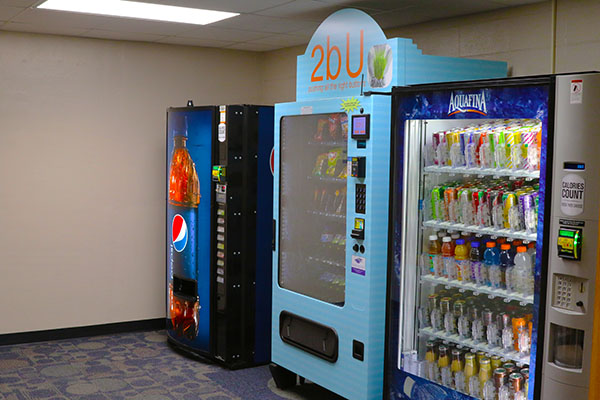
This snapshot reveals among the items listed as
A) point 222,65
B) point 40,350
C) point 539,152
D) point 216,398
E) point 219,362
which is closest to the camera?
point 539,152

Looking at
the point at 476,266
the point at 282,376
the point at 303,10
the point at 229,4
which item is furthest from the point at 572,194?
the point at 282,376

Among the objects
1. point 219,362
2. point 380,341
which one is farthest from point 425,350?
point 219,362

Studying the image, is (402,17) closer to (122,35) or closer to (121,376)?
(122,35)

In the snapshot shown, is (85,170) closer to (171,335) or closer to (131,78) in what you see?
(131,78)

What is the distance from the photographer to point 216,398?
15.1 feet

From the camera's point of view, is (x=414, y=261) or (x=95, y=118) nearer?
(x=414, y=261)

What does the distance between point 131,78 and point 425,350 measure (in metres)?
3.78

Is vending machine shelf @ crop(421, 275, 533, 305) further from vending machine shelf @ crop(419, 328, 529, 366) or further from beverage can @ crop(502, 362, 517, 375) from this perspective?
beverage can @ crop(502, 362, 517, 375)

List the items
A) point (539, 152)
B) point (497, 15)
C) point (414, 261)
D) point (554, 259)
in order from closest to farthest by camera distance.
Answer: point (554, 259)
point (539, 152)
point (414, 261)
point (497, 15)

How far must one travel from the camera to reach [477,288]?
11.4ft

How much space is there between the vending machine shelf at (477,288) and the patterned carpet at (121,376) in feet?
4.67

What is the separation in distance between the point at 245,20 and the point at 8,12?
165 cm

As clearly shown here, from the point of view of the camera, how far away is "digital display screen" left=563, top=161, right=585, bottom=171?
2824mm

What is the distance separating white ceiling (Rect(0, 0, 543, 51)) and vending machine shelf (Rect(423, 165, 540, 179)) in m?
1.13
